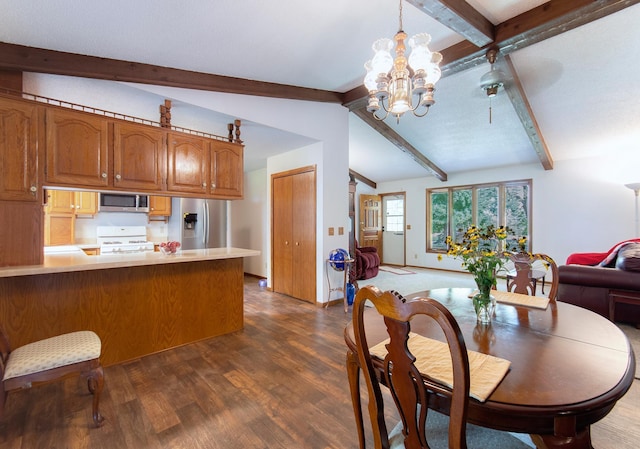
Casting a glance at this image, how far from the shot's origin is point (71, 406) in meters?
1.90

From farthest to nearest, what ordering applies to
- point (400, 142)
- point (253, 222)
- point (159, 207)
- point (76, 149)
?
1. point (253, 222)
2. point (400, 142)
3. point (159, 207)
4. point (76, 149)

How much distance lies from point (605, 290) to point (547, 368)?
3.21 meters

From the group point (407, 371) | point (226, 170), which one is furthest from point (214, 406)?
point (226, 170)

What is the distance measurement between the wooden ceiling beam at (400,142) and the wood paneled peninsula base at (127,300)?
133 inches

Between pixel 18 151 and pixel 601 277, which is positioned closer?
pixel 18 151

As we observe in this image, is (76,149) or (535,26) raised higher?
(535,26)

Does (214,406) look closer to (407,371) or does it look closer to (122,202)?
(407,371)

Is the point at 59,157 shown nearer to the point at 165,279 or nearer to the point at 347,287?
the point at 165,279

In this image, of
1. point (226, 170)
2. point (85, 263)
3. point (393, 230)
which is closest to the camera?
point (85, 263)

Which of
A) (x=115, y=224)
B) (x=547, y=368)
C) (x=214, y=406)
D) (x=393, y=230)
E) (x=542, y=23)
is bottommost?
(x=214, y=406)

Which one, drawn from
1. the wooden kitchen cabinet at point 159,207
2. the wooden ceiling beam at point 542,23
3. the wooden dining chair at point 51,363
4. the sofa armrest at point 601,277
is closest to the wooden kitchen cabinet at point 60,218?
the wooden kitchen cabinet at point 159,207

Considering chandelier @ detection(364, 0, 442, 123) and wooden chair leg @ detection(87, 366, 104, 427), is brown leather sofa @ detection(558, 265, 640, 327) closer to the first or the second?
chandelier @ detection(364, 0, 442, 123)

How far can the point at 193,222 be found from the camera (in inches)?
196

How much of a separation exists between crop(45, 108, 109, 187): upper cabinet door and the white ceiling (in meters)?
0.55
